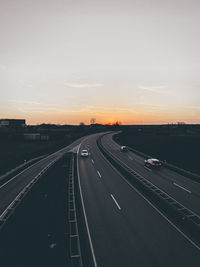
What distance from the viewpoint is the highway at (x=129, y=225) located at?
29.5 feet

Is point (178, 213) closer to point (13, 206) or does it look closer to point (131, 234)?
point (131, 234)

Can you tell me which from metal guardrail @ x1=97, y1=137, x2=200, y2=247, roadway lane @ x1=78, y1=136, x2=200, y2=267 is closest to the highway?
roadway lane @ x1=78, y1=136, x2=200, y2=267

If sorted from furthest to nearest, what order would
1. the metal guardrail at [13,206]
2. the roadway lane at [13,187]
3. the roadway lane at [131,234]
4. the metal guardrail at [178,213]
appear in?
the roadway lane at [13,187] < the metal guardrail at [13,206] < the metal guardrail at [178,213] < the roadway lane at [131,234]

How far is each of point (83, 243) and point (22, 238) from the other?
3904mm

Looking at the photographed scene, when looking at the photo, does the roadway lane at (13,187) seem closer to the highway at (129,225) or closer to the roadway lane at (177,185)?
the highway at (129,225)

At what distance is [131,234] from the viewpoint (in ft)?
36.0

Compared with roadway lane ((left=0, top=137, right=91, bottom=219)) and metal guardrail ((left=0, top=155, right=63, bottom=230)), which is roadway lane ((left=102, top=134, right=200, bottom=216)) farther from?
roadway lane ((left=0, top=137, right=91, bottom=219))

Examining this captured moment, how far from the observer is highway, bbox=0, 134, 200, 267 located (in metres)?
8.98

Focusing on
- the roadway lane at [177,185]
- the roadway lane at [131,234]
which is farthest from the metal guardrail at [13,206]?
the roadway lane at [177,185]

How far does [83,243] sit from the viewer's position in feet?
33.7

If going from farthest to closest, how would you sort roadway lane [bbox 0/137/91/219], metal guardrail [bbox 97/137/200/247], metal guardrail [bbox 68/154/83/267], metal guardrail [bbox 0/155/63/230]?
1. roadway lane [bbox 0/137/91/219]
2. metal guardrail [bbox 0/155/63/230]
3. metal guardrail [bbox 97/137/200/247]
4. metal guardrail [bbox 68/154/83/267]

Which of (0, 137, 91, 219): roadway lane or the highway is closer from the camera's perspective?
the highway

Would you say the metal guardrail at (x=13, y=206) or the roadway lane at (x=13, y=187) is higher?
the metal guardrail at (x=13, y=206)

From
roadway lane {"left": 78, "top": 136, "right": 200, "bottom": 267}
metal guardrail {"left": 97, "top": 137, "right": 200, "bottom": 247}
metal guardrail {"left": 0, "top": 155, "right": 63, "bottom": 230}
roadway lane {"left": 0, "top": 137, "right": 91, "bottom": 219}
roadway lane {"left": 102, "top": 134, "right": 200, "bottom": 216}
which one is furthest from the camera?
roadway lane {"left": 0, "top": 137, "right": 91, "bottom": 219}
